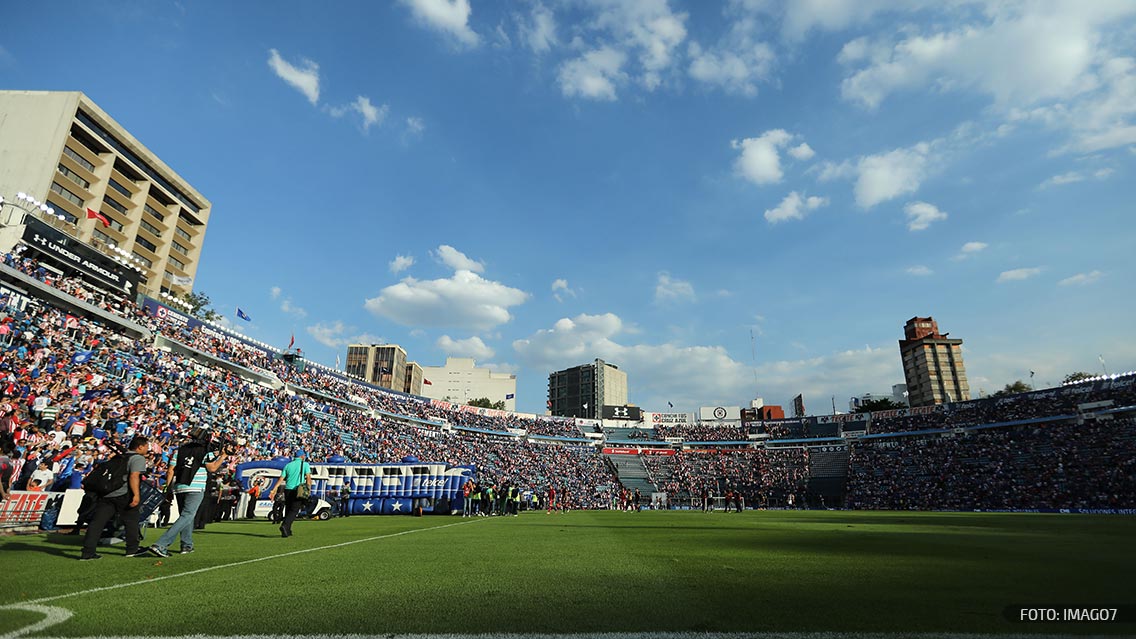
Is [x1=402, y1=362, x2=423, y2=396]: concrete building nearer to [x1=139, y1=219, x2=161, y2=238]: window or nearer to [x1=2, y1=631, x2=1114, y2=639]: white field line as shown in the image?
[x1=139, y1=219, x2=161, y2=238]: window

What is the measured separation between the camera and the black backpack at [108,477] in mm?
7691

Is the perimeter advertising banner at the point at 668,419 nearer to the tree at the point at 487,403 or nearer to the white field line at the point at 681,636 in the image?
the tree at the point at 487,403

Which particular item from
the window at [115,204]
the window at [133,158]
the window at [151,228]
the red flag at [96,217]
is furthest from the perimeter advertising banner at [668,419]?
the window at [115,204]

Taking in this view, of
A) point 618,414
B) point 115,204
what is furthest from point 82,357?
point 618,414

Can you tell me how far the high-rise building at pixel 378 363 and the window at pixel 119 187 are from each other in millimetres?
91729

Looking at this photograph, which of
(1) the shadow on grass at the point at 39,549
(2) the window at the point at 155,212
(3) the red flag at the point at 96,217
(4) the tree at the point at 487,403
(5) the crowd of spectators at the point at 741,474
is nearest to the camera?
(1) the shadow on grass at the point at 39,549

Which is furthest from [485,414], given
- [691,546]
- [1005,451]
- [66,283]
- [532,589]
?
[532,589]

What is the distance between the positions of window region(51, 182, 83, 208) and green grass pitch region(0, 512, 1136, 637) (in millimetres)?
60397

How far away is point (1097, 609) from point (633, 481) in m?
65.6

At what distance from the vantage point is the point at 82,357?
26.0 m

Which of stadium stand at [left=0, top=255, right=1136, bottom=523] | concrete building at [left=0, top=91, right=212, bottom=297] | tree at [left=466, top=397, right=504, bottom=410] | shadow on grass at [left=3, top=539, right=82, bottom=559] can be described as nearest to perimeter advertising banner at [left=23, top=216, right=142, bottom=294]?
concrete building at [left=0, top=91, right=212, bottom=297]

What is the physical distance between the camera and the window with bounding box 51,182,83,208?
168 feet

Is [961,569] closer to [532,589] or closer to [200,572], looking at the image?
[532,589]

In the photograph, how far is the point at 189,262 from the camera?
72.7 m
